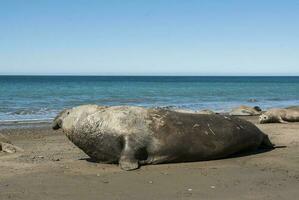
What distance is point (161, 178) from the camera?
6.75 meters

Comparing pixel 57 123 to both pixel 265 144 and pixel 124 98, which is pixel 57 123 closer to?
pixel 265 144

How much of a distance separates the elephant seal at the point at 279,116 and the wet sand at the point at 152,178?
7807 millimetres

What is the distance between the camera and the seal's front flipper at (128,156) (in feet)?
25.0

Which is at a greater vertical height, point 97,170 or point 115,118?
point 115,118

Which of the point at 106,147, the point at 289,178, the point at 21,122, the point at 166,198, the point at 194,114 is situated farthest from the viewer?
the point at 21,122

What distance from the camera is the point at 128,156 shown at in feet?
25.9

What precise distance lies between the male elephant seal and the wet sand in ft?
0.76

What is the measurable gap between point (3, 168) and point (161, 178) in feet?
7.98

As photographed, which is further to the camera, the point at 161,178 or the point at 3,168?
the point at 3,168

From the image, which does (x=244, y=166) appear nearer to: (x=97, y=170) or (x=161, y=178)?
(x=161, y=178)

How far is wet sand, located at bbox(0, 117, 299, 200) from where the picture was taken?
19.1 feet

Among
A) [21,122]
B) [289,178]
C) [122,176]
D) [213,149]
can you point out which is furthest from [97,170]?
[21,122]

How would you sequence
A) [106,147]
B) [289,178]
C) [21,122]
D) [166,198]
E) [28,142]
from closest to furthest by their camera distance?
[166,198] → [289,178] → [106,147] → [28,142] → [21,122]

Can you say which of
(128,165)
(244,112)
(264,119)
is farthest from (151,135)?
(244,112)
